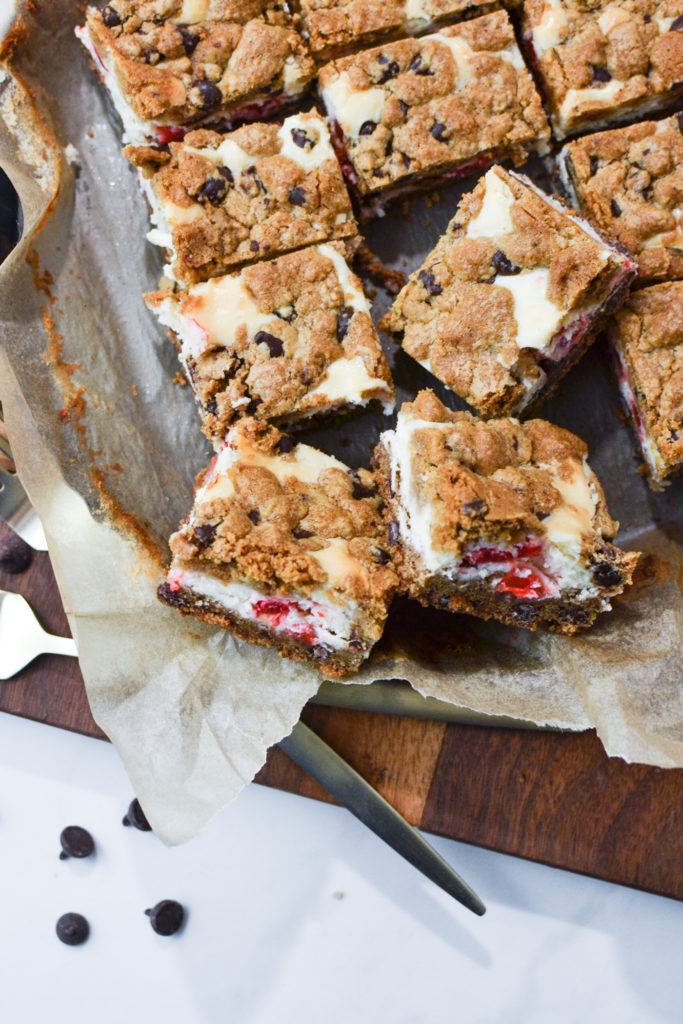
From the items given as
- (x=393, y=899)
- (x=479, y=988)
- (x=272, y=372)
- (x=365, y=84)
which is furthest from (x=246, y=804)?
(x=365, y=84)

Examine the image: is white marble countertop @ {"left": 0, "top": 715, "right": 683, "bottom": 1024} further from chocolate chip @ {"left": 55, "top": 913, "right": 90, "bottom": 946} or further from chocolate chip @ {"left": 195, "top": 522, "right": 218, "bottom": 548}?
chocolate chip @ {"left": 195, "top": 522, "right": 218, "bottom": 548}

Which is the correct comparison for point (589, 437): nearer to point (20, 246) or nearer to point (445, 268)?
point (445, 268)

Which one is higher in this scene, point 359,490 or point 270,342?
point 270,342

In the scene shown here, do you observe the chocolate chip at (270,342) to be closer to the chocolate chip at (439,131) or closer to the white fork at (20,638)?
the chocolate chip at (439,131)

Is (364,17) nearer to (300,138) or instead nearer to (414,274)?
(300,138)

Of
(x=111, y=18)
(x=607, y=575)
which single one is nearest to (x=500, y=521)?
(x=607, y=575)

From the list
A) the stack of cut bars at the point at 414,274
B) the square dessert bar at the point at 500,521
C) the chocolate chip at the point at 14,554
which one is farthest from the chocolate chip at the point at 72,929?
the square dessert bar at the point at 500,521
